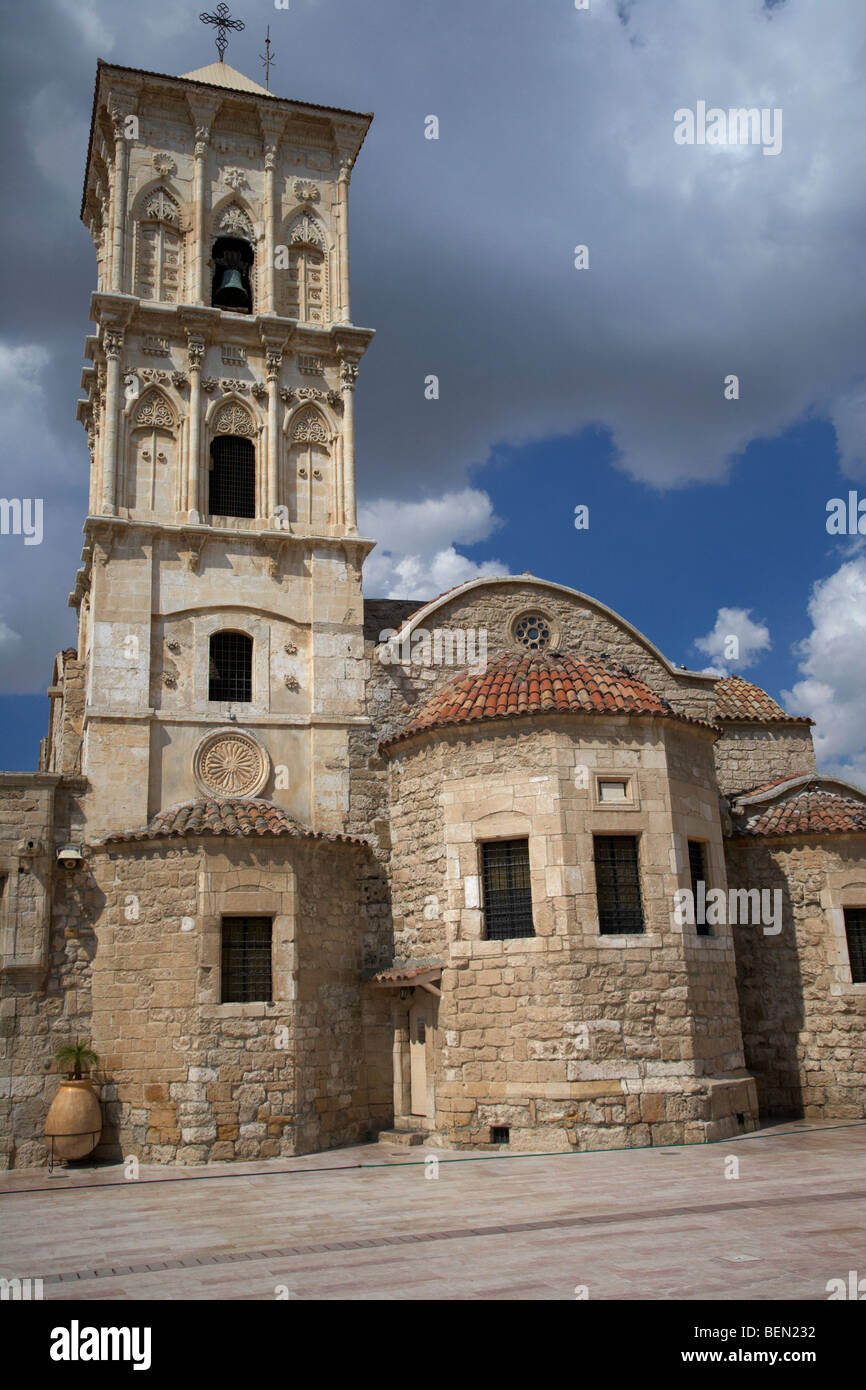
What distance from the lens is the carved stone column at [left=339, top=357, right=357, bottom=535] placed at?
19969mm

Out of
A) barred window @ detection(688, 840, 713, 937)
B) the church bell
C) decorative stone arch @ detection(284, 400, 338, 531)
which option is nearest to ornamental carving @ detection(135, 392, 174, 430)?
decorative stone arch @ detection(284, 400, 338, 531)

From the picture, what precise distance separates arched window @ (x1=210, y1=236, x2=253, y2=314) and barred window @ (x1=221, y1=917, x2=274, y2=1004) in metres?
11.2

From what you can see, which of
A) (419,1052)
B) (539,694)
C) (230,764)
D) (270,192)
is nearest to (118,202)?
(270,192)

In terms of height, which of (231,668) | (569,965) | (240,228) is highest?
(240,228)

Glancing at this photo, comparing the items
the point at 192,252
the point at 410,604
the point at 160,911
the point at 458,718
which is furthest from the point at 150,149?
the point at 160,911

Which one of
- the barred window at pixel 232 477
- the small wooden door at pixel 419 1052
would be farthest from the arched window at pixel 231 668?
the small wooden door at pixel 419 1052

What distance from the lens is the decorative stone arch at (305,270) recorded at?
2105cm

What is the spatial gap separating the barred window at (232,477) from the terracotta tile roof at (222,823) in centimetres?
543

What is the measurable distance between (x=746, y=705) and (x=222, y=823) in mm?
11913

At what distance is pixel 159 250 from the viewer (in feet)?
66.7

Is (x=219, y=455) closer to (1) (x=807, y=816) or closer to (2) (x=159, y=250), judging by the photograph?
(2) (x=159, y=250)

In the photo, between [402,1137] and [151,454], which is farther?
[151,454]
